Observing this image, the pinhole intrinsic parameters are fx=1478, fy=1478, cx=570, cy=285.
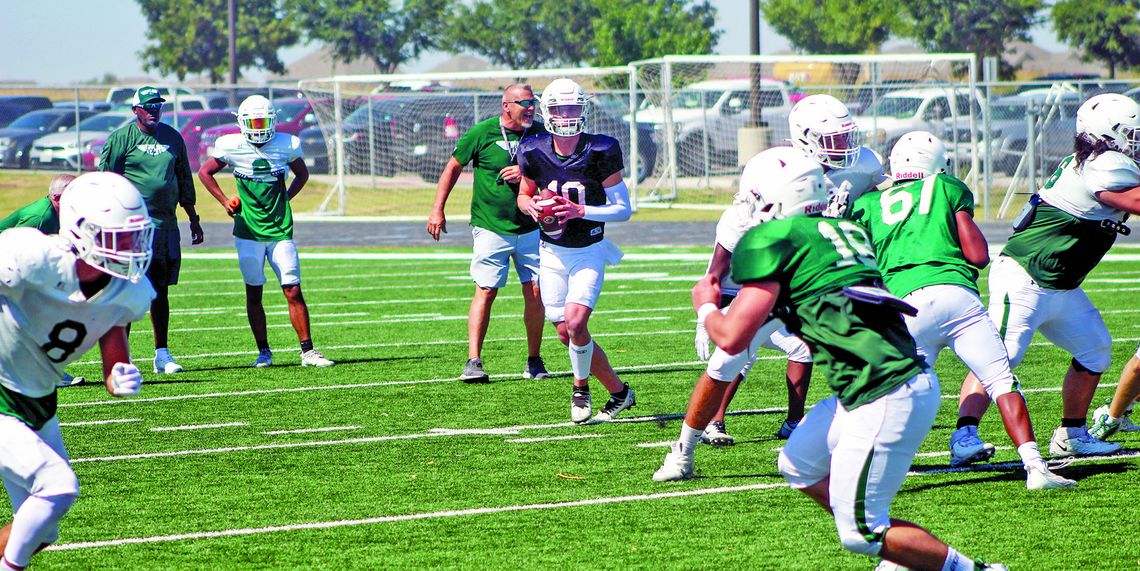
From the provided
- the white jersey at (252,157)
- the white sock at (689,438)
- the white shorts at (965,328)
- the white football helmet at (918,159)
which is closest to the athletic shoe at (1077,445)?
the white shorts at (965,328)

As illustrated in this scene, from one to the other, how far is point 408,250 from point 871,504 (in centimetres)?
1504

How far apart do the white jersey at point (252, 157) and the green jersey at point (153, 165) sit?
0.96 feet

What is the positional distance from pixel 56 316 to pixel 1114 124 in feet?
14.7

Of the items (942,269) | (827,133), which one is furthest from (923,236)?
(827,133)

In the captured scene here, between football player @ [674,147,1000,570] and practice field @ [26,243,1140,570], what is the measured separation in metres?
0.82

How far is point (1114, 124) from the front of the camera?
6.48 metres

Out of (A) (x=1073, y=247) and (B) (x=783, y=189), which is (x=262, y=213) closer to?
(A) (x=1073, y=247)

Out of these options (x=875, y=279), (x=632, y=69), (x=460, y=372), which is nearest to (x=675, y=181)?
(x=632, y=69)

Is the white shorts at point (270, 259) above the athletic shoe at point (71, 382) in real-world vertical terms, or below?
above

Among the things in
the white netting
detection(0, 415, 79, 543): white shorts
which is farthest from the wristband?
the white netting

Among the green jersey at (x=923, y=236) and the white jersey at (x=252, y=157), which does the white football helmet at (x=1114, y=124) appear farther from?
the white jersey at (x=252, y=157)

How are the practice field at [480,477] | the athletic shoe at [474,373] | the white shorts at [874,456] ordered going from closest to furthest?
1. the white shorts at [874,456]
2. the practice field at [480,477]
3. the athletic shoe at [474,373]

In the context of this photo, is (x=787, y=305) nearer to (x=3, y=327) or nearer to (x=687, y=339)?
(x=3, y=327)

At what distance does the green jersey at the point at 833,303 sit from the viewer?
4.39 meters
